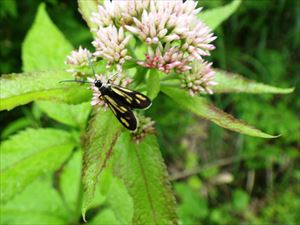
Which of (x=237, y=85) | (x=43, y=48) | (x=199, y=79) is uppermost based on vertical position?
(x=43, y=48)

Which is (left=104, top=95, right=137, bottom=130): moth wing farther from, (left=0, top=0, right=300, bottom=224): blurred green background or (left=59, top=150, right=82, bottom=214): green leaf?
(left=0, top=0, right=300, bottom=224): blurred green background

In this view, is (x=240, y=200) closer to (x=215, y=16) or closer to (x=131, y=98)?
(x=215, y=16)

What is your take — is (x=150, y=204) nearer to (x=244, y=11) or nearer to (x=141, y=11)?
(x=141, y=11)

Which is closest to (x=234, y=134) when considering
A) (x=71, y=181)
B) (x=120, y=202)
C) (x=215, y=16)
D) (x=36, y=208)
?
(x=71, y=181)

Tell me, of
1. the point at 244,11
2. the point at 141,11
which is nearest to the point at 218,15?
the point at 141,11

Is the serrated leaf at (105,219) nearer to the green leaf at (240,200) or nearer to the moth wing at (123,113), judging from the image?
the moth wing at (123,113)

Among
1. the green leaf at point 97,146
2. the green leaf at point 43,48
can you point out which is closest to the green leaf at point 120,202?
the green leaf at point 97,146
